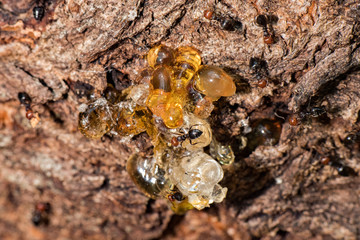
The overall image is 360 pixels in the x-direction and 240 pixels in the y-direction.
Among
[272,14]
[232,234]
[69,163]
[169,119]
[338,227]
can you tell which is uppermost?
[272,14]

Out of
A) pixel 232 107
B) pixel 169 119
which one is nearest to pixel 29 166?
pixel 169 119

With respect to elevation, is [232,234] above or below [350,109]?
below

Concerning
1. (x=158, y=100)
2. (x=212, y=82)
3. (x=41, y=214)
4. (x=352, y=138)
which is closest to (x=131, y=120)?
(x=158, y=100)

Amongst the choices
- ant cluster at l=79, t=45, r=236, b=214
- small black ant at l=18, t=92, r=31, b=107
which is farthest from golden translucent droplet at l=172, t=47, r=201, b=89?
small black ant at l=18, t=92, r=31, b=107

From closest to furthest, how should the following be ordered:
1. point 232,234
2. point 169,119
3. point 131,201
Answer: point 169,119, point 131,201, point 232,234

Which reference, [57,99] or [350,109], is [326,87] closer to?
[350,109]

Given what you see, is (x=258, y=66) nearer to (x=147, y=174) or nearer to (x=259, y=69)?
(x=259, y=69)

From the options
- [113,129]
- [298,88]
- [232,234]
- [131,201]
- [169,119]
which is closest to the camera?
[169,119]

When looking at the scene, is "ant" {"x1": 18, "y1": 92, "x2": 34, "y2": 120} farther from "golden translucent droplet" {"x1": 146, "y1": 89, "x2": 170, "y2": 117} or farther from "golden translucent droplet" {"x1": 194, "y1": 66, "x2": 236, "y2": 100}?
"golden translucent droplet" {"x1": 194, "y1": 66, "x2": 236, "y2": 100}
